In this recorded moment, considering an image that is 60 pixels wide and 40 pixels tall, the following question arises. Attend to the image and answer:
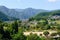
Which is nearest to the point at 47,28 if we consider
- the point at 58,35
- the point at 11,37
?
the point at 58,35

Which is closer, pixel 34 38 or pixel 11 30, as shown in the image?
pixel 34 38

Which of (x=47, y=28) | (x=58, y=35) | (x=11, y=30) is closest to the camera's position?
(x=11, y=30)

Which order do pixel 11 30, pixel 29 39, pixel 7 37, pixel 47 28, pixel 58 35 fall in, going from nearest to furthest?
pixel 29 39, pixel 7 37, pixel 11 30, pixel 58 35, pixel 47 28

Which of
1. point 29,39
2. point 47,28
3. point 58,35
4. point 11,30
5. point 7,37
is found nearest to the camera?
point 29,39

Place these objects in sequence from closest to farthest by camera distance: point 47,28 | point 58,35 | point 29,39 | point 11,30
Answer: point 29,39 < point 11,30 < point 58,35 < point 47,28

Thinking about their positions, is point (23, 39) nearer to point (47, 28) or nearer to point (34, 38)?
point (34, 38)

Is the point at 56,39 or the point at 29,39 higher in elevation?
the point at 29,39

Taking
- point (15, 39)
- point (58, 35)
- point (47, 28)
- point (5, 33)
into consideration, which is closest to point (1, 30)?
point (5, 33)

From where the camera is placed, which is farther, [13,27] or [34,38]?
[13,27]

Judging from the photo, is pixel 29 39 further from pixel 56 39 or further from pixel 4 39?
pixel 56 39
